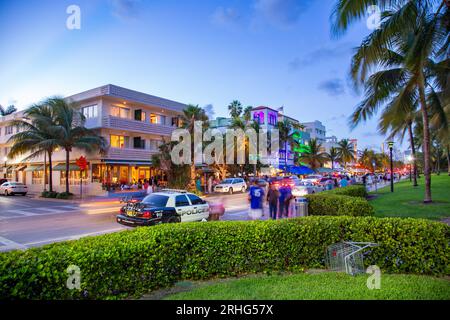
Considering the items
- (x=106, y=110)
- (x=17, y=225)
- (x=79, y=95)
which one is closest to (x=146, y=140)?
(x=106, y=110)

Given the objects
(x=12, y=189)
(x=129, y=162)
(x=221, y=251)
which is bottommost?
(x=12, y=189)

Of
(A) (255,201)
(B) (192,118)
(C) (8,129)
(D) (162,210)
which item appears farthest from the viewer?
(C) (8,129)

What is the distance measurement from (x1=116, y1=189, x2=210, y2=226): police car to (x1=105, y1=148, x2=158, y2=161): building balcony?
19.9 metres

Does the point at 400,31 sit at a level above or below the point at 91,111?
below

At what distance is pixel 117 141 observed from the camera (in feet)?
102

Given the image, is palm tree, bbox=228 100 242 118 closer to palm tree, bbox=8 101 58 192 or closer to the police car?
palm tree, bbox=8 101 58 192

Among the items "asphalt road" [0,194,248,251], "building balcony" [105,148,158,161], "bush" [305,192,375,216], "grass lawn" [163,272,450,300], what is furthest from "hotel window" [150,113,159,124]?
"grass lawn" [163,272,450,300]

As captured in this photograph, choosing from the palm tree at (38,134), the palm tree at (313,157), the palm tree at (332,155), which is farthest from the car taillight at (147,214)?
the palm tree at (332,155)

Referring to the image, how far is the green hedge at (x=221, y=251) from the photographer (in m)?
4.07

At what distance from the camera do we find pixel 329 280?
485 cm

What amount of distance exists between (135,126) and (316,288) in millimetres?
29459

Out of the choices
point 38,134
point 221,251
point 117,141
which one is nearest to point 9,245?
point 221,251

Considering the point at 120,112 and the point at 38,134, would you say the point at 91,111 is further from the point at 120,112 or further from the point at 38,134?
the point at 38,134
